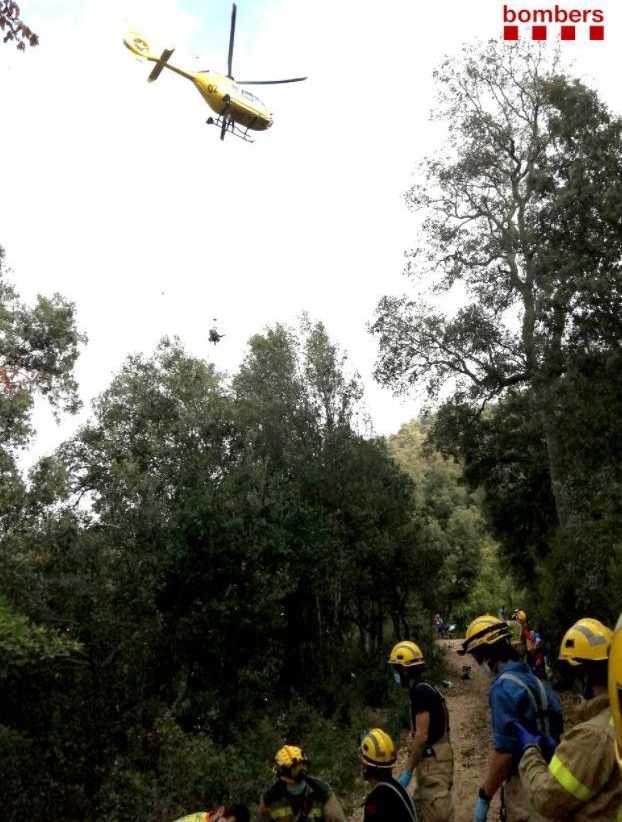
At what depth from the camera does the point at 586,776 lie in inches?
99.0

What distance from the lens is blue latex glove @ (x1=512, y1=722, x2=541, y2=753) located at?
3.47m

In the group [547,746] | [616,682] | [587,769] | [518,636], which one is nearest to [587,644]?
[587,769]

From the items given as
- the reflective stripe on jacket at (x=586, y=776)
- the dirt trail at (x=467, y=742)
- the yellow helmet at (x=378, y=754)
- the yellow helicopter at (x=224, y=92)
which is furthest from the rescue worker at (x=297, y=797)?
the yellow helicopter at (x=224, y=92)

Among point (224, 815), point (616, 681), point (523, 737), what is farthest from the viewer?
point (224, 815)

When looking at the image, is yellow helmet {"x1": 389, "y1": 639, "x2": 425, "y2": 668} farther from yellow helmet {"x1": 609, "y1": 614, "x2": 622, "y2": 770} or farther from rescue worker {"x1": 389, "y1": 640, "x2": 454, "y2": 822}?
yellow helmet {"x1": 609, "y1": 614, "x2": 622, "y2": 770}

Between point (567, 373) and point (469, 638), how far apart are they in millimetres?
11774

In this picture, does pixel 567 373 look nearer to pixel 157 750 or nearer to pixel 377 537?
pixel 377 537

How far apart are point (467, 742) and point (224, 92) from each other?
17376mm

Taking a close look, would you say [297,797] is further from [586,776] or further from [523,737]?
[586,776]

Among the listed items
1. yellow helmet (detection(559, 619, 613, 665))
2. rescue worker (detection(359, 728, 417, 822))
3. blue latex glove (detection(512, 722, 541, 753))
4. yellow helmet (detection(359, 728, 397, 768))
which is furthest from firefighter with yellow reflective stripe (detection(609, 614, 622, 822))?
yellow helmet (detection(359, 728, 397, 768))

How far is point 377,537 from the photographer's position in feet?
65.6

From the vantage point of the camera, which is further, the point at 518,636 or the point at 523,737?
the point at 518,636

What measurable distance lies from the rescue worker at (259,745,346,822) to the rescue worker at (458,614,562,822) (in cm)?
100

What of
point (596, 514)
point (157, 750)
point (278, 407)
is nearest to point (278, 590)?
point (157, 750)
